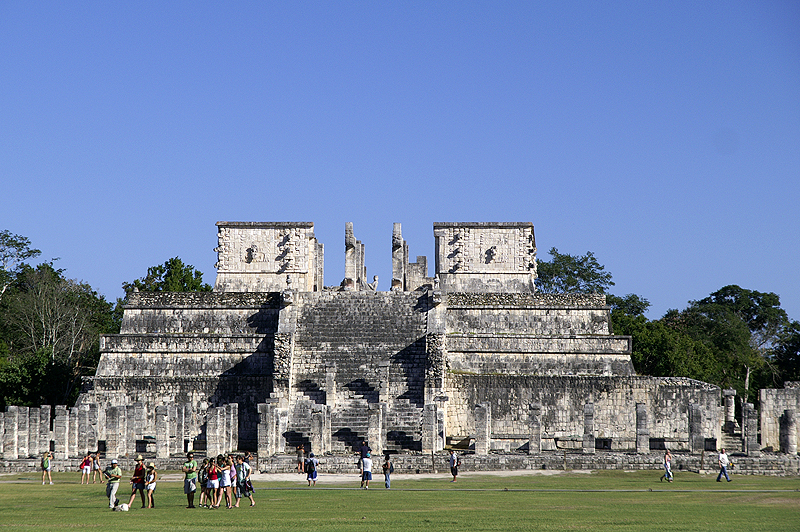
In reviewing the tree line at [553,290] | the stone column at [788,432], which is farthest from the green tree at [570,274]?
the stone column at [788,432]

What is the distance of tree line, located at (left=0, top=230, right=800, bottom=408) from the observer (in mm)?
48312

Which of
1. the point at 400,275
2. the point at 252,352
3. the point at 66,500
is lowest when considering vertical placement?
the point at 66,500

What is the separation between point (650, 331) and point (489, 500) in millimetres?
33233

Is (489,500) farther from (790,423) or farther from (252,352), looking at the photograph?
(252,352)

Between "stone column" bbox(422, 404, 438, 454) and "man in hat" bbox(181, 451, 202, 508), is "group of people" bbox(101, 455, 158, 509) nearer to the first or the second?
"man in hat" bbox(181, 451, 202, 508)

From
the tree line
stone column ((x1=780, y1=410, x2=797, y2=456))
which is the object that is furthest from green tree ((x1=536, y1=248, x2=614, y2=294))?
stone column ((x1=780, y1=410, x2=797, y2=456))

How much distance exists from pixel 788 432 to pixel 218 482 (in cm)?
2090

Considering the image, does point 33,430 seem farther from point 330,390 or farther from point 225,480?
point 225,480

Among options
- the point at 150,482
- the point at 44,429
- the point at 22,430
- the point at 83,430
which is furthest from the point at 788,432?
the point at 22,430

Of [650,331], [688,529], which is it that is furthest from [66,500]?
[650,331]

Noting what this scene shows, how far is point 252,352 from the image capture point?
4184cm

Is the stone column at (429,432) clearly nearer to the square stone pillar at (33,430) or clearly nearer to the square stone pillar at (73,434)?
the square stone pillar at (73,434)

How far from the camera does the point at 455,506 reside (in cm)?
2372

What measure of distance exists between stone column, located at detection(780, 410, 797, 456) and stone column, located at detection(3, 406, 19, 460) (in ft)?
86.8
